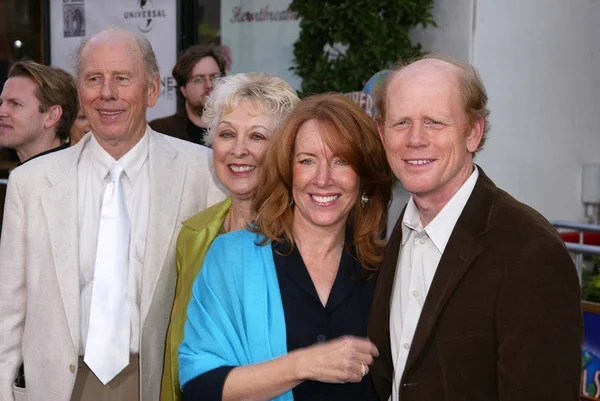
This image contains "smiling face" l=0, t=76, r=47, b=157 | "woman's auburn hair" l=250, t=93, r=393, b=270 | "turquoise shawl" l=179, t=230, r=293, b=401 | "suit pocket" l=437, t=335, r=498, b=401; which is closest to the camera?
"suit pocket" l=437, t=335, r=498, b=401

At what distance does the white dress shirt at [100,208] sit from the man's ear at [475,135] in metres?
1.46

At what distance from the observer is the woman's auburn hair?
2.86 metres

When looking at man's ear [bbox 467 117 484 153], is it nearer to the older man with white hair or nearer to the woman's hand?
the woman's hand

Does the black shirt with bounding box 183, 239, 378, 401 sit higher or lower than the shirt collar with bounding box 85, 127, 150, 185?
lower

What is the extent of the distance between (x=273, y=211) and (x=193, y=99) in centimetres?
363

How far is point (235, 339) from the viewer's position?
2.73 metres

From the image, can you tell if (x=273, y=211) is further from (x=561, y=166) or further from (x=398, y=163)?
(x=561, y=166)

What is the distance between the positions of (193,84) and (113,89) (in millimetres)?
2979

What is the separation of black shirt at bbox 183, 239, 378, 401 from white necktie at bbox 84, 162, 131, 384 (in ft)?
→ 2.09

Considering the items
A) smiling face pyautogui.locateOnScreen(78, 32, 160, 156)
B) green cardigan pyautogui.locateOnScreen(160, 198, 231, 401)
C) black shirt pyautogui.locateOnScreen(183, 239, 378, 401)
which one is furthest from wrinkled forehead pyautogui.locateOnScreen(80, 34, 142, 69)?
black shirt pyautogui.locateOnScreen(183, 239, 378, 401)

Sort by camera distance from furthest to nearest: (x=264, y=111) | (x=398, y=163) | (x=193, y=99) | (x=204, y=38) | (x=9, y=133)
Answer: (x=204, y=38), (x=193, y=99), (x=9, y=133), (x=264, y=111), (x=398, y=163)

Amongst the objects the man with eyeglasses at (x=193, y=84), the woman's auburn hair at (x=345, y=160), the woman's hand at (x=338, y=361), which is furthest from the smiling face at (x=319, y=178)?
the man with eyeglasses at (x=193, y=84)

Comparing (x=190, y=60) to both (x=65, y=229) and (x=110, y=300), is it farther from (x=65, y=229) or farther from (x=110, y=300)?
(x=110, y=300)

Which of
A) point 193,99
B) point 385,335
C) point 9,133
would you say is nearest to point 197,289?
point 385,335
